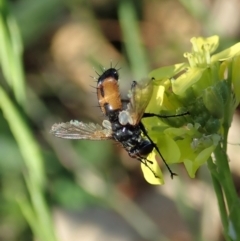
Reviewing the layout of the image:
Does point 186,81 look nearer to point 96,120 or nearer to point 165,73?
point 165,73

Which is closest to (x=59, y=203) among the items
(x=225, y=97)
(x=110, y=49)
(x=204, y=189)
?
(x=204, y=189)

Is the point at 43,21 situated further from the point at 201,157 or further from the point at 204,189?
the point at 201,157

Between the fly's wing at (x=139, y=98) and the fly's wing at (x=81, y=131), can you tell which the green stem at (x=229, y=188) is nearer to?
the fly's wing at (x=139, y=98)

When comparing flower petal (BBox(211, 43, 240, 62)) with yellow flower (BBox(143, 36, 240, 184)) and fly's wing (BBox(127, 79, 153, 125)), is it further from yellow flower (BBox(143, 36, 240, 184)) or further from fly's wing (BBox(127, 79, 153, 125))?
fly's wing (BBox(127, 79, 153, 125))

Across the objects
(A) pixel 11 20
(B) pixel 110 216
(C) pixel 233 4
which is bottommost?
(B) pixel 110 216

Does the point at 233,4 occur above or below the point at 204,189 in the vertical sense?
above

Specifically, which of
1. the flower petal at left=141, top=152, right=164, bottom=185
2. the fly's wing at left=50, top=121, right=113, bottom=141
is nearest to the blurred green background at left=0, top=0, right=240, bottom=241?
the fly's wing at left=50, top=121, right=113, bottom=141

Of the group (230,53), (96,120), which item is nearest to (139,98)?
(230,53)
